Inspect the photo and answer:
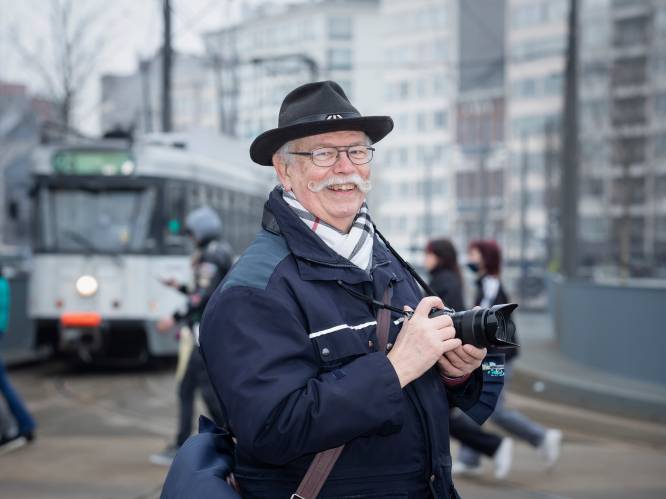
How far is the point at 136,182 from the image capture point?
14008 mm

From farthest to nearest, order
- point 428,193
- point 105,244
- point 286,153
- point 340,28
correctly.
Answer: point 340,28 → point 428,193 → point 105,244 → point 286,153

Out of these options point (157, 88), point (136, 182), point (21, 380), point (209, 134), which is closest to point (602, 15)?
point (209, 134)

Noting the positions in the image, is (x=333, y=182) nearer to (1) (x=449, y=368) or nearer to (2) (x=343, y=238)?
(2) (x=343, y=238)

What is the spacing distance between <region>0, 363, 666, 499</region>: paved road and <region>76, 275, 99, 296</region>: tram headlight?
186cm

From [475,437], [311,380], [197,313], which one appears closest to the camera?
[311,380]

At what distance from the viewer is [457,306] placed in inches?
282

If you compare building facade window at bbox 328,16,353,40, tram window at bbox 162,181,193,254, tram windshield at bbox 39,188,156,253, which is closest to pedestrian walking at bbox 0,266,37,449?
tram windshield at bbox 39,188,156,253

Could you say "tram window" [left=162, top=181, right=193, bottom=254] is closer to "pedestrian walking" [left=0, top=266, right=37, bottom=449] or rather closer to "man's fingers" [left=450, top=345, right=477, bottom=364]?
"pedestrian walking" [left=0, top=266, right=37, bottom=449]

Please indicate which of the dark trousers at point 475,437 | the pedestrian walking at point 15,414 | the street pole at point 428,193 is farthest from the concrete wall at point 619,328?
the street pole at point 428,193

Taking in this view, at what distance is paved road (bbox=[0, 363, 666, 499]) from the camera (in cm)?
694

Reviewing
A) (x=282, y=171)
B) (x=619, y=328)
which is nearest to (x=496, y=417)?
(x=619, y=328)

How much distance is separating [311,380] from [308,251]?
1.15 feet

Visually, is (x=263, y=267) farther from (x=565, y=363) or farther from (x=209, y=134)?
(x=209, y=134)

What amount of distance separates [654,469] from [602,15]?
17454 millimetres
